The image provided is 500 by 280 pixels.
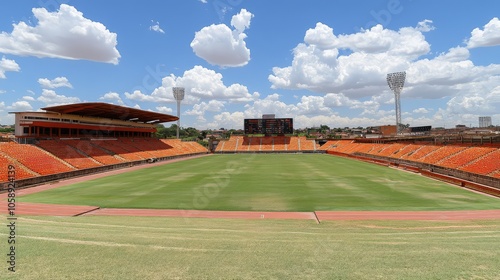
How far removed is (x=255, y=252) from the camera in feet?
32.3

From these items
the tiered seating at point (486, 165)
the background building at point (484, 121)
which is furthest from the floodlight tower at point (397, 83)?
the background building at point (484, 121)

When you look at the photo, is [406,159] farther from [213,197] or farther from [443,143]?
[213,197]

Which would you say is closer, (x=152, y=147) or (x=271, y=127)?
(x=152, y=147)

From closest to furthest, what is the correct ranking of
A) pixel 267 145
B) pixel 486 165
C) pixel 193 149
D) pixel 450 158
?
1. pixel 486 165
2. pixel 450 158
3. pixel 193 149
4. pixel 267 145

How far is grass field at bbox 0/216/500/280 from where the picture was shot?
27.0 feet

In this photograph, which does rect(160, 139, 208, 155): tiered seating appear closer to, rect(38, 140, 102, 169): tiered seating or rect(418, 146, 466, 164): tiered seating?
rect(38, 140, 102, 169): tiered seating

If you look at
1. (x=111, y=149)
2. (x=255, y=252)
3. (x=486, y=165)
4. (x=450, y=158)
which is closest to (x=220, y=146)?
(x=111, y=149)

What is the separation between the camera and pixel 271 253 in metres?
9.74

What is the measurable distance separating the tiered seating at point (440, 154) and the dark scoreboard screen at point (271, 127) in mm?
51319

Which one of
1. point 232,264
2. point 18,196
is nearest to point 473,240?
point 232,264

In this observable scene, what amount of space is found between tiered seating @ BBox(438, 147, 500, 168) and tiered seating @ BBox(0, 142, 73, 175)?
5009cm

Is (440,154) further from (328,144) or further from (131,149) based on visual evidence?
(131,149)

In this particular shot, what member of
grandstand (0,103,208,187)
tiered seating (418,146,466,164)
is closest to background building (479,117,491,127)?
tiered seating (418,146,466,164)

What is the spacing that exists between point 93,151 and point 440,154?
2244 inches
